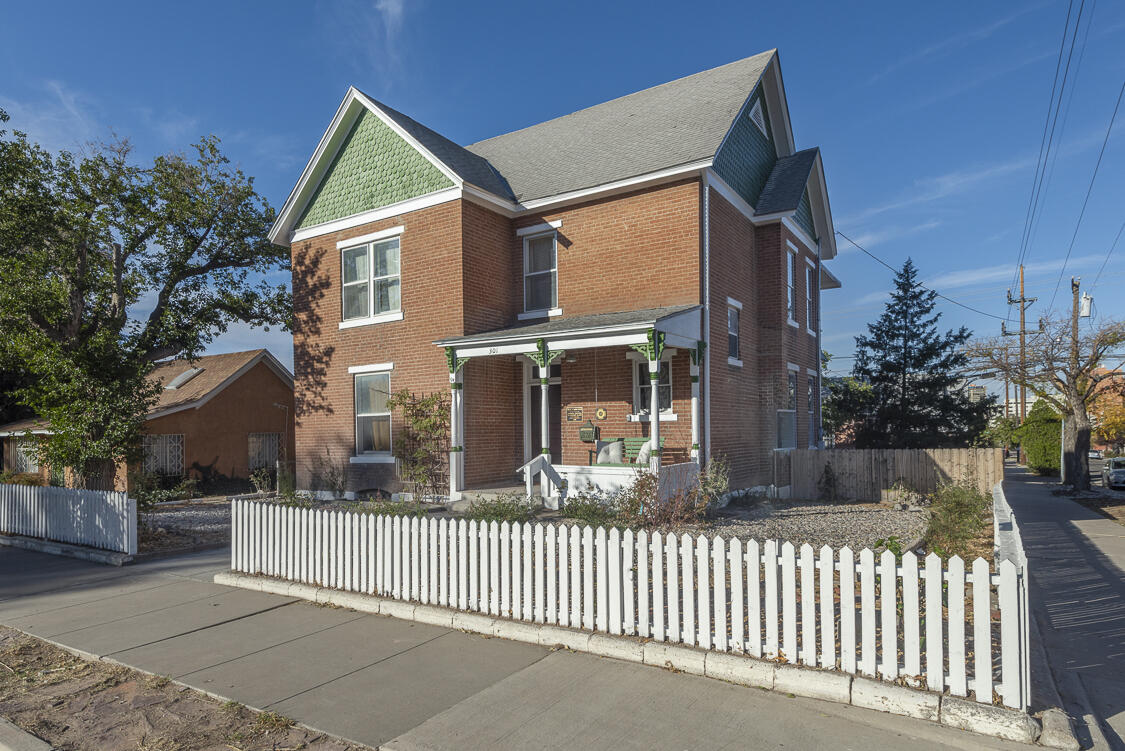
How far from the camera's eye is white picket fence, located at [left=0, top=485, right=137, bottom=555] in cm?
1066

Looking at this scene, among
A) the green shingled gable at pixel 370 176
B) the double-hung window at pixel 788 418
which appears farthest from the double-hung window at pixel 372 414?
the double-hung window at pixel 788 418

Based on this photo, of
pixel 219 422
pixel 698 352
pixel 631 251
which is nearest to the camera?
pixel 698 352

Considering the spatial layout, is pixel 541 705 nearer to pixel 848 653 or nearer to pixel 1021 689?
pixel 848 653

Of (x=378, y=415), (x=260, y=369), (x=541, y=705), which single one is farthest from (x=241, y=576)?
(x=260, y=369)

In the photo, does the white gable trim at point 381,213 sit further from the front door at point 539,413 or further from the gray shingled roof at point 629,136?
the front door at point 539,413

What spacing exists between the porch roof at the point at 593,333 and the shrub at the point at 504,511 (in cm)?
303

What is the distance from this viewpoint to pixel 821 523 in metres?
12.0

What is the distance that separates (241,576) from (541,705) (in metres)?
5.49

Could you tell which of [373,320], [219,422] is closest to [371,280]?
[373,320]

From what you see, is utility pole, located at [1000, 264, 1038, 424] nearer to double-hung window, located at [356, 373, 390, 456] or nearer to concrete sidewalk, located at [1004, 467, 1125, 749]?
concrete sidewalk, located at [1004, 467, 1125, 749]

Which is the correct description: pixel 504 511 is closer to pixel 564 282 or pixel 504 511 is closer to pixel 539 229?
pixel 564 282

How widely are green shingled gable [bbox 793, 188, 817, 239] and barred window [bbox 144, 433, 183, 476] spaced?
20464 mm

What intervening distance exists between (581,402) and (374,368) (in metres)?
5.12

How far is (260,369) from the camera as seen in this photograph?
25.7 metres
